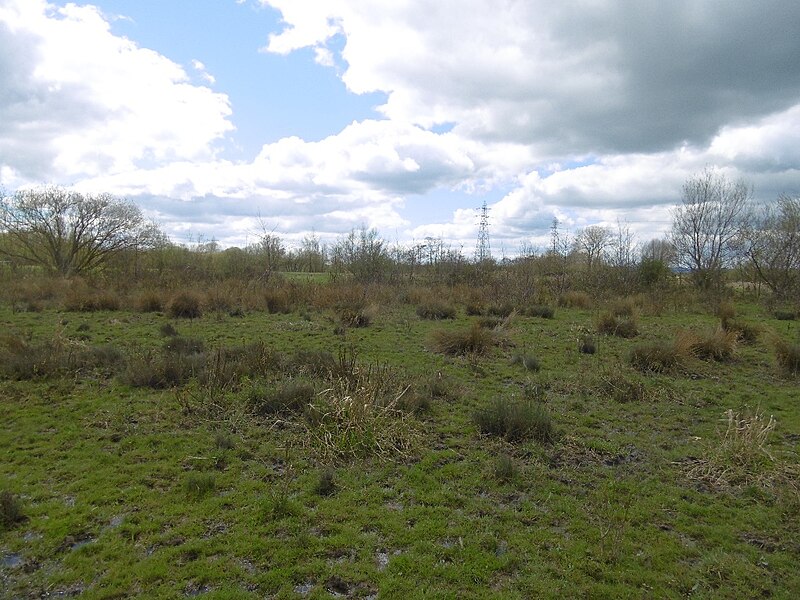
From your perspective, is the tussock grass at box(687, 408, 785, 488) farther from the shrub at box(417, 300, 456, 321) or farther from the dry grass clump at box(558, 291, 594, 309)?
the dry grass clump at box(558, 291, 594, 309)

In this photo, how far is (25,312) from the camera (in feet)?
50.3

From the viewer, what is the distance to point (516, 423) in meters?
5.79

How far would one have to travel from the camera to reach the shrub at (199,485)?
4.39 m

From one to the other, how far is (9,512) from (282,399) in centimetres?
309

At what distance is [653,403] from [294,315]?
1162 cm

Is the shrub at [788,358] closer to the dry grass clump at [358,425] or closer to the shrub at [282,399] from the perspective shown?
the dry grass clump at [358,425]

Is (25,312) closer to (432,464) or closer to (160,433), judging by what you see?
(160,433)

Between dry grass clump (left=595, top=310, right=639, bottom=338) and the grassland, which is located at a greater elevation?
dry grass clump (left=595, top=310, right=639, bottom=338)

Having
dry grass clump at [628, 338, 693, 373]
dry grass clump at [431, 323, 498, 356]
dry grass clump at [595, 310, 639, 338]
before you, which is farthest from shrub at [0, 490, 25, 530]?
dry grass clump at [595, 310, 639, 338]

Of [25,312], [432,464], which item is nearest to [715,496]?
[432,464]

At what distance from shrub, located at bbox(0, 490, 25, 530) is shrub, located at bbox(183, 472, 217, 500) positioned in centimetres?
121

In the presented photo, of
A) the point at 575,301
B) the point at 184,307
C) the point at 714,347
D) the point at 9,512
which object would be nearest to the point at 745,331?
the point at 714,347

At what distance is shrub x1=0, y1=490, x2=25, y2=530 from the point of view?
150 inches

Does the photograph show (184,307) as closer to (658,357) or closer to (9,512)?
(9,512)
